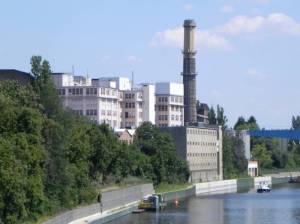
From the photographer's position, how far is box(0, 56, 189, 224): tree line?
4628 centimetres

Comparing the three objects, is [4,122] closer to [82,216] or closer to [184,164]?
[82,216]

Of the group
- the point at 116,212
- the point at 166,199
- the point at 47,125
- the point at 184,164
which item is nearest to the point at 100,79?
the point at 184,164

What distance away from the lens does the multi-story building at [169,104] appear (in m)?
172

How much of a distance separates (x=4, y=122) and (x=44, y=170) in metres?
5.64

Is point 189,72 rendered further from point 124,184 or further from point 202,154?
point 124,184

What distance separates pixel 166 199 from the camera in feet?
298

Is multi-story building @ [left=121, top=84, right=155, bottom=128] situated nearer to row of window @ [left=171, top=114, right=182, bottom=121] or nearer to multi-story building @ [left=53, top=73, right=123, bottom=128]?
multi-story building @ [left=53, top=73, right=123, bottom=128]

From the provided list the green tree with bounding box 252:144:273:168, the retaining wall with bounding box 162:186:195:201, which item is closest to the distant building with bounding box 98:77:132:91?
the green tree with bounding box 252:144:273:168

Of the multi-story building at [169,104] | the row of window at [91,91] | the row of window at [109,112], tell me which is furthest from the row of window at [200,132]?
the multi-story building at [169,104]

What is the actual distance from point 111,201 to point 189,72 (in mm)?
84492

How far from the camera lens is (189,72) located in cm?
15438

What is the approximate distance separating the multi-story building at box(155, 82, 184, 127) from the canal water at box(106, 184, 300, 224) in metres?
68.7

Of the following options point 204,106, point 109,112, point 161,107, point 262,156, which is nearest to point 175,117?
point 161,107

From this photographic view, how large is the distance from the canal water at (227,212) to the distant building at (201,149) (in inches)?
733
